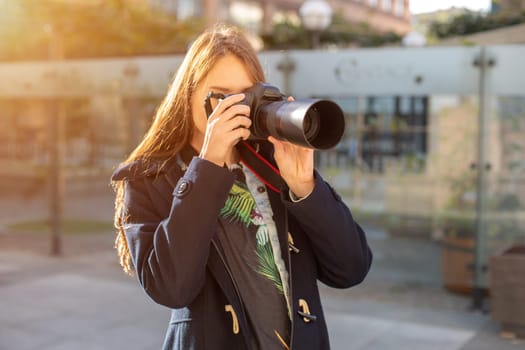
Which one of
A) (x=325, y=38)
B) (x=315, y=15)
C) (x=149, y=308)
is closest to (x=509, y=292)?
(x=149, y=308)

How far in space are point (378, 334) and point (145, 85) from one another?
13.0ft

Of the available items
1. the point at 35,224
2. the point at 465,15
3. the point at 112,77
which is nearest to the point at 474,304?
the point at 112,77

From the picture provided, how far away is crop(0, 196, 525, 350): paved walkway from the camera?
5.25 m

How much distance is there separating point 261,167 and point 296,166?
10 centimetres

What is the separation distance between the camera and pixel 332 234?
63.1 inches

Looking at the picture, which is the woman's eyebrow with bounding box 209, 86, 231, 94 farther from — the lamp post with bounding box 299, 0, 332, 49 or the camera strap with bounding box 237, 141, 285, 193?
the lamp post with bounding box 299, 0, 332, 49

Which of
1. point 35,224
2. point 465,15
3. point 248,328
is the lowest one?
point 35,224

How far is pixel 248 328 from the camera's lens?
156 centimetres

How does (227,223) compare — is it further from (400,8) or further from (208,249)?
(400,8)

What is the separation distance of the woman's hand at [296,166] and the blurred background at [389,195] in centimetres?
339

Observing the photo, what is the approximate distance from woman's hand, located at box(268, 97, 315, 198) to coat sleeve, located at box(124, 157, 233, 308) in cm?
13

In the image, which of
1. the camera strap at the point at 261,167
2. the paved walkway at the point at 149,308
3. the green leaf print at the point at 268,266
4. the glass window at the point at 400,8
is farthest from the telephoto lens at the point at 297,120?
the glass window at the point at 400,8

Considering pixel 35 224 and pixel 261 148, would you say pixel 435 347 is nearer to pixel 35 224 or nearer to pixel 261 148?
pixel 261 148

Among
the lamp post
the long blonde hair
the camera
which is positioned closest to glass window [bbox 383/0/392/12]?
the lamp post
